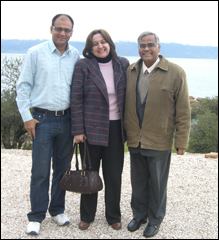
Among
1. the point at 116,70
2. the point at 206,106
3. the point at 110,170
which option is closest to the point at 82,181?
the point at 110,170

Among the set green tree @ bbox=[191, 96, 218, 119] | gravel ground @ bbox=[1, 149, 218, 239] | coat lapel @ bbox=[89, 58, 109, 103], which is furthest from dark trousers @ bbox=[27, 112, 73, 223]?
green tree @ bbox=[191, 96, 218, 119]

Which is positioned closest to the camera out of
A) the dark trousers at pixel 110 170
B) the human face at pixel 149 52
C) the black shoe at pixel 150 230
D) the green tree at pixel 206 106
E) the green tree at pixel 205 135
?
the human face at pixel 149 52

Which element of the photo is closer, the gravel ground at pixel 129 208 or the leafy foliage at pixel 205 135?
the gravel ground at pixel 129 208

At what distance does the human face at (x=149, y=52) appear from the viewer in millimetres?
3234

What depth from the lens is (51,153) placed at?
3570mm

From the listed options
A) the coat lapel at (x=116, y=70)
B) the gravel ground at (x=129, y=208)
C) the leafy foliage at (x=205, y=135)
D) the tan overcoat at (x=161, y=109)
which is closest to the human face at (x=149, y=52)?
the tan overcoat at (x=161, y=109)

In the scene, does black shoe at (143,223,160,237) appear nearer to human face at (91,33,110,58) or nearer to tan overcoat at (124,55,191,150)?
tan overcoat at (124,55,191,150)

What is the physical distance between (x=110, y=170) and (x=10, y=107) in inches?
386

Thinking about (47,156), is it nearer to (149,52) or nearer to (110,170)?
(110,170)

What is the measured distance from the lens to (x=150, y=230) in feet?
12.1

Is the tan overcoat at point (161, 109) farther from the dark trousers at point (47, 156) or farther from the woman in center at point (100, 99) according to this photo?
the dark trousers at point (47, 156)

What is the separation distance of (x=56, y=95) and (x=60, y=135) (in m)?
0.50

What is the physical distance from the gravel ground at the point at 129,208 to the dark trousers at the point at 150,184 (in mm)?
261

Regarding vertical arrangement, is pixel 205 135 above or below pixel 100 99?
below
